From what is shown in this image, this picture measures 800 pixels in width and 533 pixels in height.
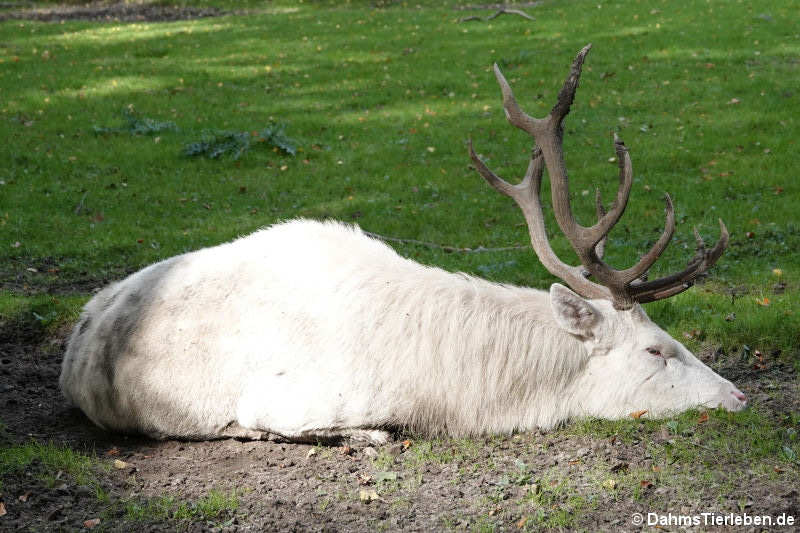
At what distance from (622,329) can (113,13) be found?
86.2 ft

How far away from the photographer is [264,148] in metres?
14.9

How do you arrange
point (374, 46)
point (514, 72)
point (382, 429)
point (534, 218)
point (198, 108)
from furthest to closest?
point (374, 46) → point (514, 72) → point (198, 108) → point (534, 218) → point (382, 429)

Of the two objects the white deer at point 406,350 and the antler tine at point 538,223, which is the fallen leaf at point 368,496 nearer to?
the white deer at point 406,350

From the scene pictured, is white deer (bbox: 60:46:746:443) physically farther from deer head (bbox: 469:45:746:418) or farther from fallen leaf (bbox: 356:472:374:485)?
fallen leaf (bbox: 356:472:374:485)

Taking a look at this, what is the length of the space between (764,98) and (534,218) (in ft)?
37.2

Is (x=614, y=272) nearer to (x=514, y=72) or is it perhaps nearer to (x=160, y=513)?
(x=160, y=513)

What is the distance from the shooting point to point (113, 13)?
28078 millimetres

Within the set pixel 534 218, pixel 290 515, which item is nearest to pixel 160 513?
pixel 290 515

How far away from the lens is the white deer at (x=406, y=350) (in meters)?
5.77

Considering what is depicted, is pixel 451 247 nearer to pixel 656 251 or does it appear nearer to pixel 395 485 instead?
pixel 656 251

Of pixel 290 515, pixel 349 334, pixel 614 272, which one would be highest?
pixel 614 272

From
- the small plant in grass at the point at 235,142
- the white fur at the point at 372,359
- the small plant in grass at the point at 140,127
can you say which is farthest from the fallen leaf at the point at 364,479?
the small plant in grass at the point at 140,127

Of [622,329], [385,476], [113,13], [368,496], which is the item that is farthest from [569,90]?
[113,13]

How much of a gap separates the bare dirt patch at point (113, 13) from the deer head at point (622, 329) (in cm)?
2356
